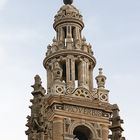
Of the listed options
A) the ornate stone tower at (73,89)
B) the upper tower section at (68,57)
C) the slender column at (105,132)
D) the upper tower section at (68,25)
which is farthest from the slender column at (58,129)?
the upper tower section at (68,25)

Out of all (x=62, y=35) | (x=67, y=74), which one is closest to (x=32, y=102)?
(x=67, y=74)

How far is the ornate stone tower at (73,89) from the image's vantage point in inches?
1692

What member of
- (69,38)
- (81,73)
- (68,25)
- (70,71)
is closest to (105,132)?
(81,73)

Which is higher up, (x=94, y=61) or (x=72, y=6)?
(x=72, y=6)

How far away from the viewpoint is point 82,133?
44125 millimetres

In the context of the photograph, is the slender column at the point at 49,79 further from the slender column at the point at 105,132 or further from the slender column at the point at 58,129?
the slender column at the point at 105,132

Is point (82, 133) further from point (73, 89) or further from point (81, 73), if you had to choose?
point (81, 73)

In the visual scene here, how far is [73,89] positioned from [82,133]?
281 centimetres

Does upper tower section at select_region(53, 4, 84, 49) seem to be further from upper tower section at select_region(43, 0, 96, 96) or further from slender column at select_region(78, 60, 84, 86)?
slender column at select_region(78, 60, 84, 86)

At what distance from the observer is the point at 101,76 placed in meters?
46.0

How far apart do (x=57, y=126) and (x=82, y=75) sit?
4.74 meters

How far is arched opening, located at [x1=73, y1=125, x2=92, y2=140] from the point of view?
4350 cm

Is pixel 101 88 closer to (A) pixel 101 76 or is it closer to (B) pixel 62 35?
(A) pixel 101 76

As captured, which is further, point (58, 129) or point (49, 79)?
point (49, 79)
